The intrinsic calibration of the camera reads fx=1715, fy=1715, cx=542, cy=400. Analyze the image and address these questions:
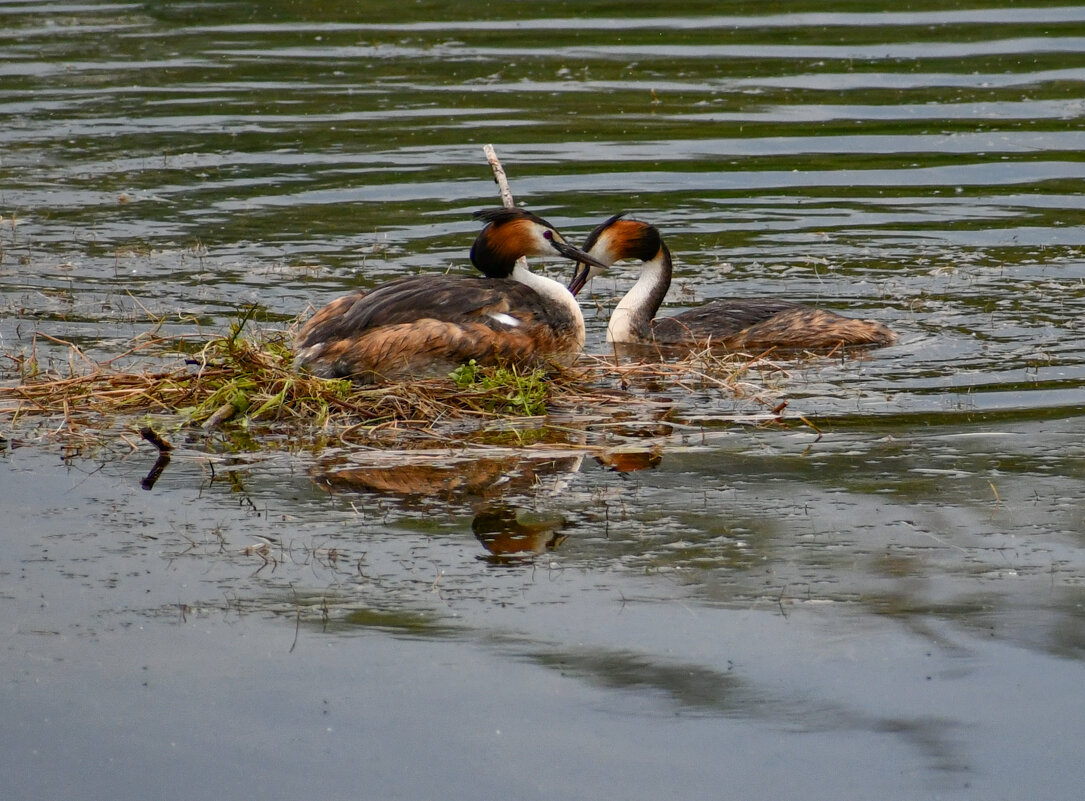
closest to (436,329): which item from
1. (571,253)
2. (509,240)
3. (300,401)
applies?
(300,401)

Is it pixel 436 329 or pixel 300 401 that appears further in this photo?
pixel 436 329

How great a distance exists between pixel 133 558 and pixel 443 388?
243cm

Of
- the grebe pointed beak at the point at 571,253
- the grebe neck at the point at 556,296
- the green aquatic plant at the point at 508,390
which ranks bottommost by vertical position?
the green aquatic plant at the point at 508,390

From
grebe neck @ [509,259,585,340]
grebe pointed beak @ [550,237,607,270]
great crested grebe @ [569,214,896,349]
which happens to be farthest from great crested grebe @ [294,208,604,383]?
great crested grebe @ [569,214,896,349]

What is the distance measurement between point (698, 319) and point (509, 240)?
5.69 ft

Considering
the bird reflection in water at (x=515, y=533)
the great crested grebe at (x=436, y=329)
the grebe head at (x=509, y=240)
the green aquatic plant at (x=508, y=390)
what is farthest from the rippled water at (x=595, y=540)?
the grebe head at (x=509, y=240)

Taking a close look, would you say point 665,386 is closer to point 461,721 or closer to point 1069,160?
point 461,721

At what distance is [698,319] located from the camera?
10906mm

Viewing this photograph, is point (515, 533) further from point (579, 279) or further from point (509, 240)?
point (579, 279)

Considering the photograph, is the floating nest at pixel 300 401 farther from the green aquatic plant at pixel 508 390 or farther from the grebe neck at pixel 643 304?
the grebe neck at pixel 643 304

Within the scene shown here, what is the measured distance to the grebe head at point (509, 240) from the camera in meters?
9.64

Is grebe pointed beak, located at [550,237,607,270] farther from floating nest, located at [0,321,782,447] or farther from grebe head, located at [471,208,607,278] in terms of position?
floating nest, located at [0,321,782,447]

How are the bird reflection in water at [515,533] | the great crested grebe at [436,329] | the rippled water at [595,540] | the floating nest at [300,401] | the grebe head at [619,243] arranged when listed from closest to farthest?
the rippled water at [595,540] < the bird reflection in water at [515,533] < the floating nest at [300,401] < the great crested grebe at [436,329] < the grebe head at [619,243]

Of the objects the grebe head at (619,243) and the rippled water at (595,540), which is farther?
the grebe head at (619,243)
